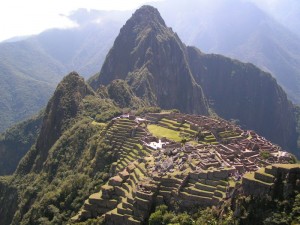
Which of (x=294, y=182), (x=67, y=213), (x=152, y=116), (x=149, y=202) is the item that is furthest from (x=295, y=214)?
(x=152, y=116)

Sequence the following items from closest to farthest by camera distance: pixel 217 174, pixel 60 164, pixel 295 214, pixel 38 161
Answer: pixel 295 214, pixel 217 174, pixel 60 164, pixel 38 161

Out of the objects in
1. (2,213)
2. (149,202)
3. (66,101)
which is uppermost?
(66,101)

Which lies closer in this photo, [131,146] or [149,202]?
[149,202]

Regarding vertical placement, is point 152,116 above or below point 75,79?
below

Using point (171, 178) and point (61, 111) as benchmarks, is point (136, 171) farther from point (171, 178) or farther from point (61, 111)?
point (61, 111)

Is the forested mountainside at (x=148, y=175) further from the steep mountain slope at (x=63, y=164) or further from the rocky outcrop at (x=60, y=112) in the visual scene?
the rocky outcrop at (x=60, y=112)

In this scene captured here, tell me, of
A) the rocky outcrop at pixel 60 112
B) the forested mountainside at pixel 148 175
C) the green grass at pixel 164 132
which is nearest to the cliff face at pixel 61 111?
the rocky outcrop at pixel 60 112

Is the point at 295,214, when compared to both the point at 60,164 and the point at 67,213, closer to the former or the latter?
the point at 67,213
